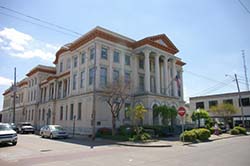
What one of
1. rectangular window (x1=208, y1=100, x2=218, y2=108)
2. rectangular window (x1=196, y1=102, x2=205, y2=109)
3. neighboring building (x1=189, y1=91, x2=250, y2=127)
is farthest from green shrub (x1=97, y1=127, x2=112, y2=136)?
rectangular window (x1=196, y1=102, x2=205, y2=109)

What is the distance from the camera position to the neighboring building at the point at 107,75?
29.6 meters

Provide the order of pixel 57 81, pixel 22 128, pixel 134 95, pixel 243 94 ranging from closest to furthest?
pixel 134 95 → pixel 22 128 → pixel 57 81 → pixel 243 94

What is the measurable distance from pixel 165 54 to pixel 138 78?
625 cm

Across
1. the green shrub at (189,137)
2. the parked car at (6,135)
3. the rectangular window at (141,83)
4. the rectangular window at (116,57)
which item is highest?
the rectangular window at (116,57)

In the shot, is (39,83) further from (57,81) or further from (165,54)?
(165,54)

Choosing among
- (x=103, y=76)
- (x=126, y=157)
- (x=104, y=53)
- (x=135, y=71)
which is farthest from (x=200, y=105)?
(x=126, y=157)

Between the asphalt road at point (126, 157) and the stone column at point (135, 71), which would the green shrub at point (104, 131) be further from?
the asphalt road at point (126, 157)

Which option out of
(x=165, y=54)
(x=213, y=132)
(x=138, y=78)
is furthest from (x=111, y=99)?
(x=213, y=132)

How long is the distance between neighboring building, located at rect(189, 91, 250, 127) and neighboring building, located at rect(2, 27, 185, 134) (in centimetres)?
2101

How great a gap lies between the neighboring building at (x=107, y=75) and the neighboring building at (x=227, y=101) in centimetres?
2101

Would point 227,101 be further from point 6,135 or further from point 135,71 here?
point 6,135

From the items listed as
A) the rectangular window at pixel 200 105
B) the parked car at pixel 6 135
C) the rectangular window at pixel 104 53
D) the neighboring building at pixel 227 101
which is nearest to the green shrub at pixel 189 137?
the parked car at pixel 6 135

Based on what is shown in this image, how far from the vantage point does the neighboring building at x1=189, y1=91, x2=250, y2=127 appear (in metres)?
48.0

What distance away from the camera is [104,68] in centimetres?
3041
